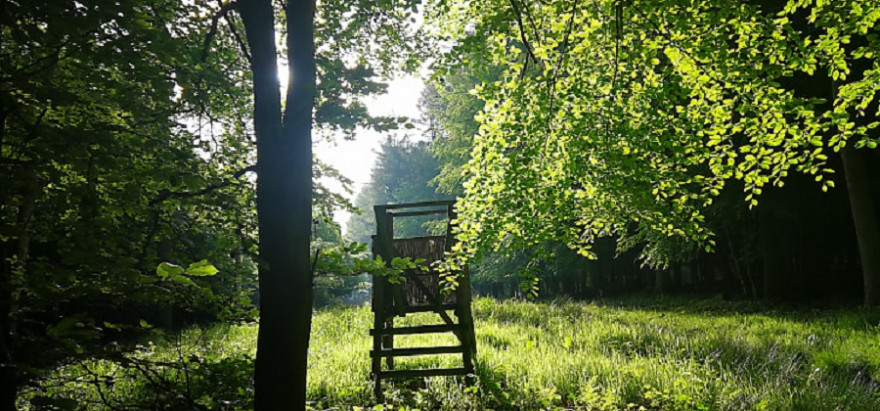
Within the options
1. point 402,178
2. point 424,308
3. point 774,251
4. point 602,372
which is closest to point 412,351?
point 424,308

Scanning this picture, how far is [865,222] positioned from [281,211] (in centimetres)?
1149

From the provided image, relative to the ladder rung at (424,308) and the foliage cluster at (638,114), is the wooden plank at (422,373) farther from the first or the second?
the foliage cluster at (638,114)

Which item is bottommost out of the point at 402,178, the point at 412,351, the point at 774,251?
the point at 412,351

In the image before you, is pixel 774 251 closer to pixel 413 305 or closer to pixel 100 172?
pixel 413 305

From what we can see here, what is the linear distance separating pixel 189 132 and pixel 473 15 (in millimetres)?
3689

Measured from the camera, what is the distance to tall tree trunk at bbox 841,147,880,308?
10.1 m

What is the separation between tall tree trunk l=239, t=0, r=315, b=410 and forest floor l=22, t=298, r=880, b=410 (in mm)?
254

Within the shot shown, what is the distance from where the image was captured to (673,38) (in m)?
4.93

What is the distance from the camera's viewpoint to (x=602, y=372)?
6004mm

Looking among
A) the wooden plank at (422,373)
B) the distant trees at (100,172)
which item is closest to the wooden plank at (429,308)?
the wooden plank at (422,373)

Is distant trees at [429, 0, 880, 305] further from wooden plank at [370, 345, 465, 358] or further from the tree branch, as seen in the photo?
the tree branch

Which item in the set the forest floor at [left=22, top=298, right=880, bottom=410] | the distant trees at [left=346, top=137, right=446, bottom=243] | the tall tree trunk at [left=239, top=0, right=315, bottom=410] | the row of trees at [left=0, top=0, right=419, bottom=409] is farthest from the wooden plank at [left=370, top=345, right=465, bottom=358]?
the distant trees at [left=346, top=137, right=446, bottom=243]

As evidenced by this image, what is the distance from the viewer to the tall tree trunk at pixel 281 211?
299 cm

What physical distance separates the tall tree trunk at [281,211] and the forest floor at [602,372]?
254 mm
